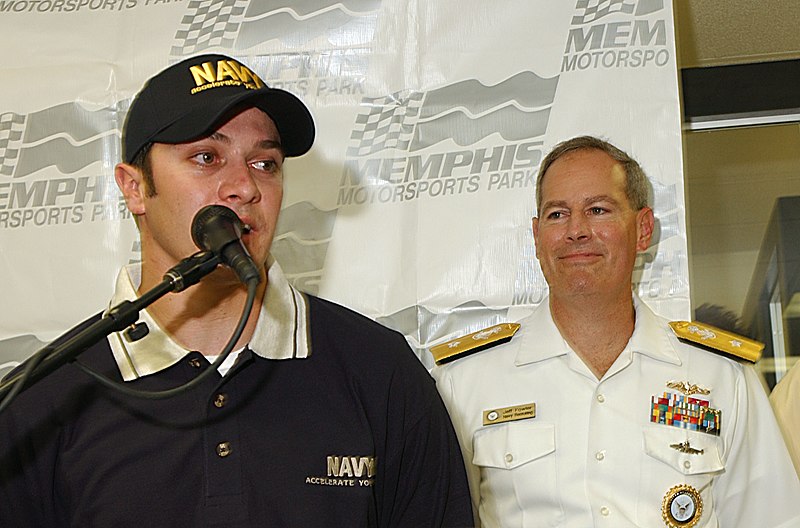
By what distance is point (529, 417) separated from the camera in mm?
2305

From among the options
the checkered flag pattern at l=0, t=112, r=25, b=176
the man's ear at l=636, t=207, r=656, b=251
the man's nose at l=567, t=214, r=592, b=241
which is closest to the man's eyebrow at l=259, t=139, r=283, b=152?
the man's nose at l=567, t=214, r=592, b=241

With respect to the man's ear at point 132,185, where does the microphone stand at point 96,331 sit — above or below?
below

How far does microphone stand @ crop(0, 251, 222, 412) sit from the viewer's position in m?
1.12

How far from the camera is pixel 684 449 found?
222 cm

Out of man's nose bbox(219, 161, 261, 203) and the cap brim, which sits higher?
the cap brim

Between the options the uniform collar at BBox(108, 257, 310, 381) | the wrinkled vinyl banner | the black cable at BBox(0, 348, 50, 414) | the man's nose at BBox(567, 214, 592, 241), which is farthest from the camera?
the wrinkled vinyl banner

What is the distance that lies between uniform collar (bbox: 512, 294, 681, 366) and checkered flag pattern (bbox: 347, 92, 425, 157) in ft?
1.98

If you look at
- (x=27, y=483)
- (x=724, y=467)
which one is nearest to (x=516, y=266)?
(x=724, y=467)

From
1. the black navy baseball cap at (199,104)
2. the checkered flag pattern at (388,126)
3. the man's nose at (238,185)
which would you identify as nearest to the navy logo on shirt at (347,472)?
the man's nose at (238,185)

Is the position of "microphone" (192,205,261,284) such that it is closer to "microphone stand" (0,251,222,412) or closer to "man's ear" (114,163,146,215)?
"microphone stand" (0,251,222,412)

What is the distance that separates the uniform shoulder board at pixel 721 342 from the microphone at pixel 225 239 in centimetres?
137

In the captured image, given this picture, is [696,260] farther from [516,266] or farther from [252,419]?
[252,419]

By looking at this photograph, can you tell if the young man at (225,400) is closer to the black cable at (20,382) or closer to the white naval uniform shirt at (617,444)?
the black cable at (20,382)

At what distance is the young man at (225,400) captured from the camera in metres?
1.50
